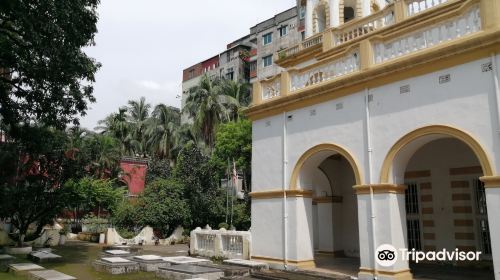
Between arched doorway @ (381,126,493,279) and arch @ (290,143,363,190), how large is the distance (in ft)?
3.45

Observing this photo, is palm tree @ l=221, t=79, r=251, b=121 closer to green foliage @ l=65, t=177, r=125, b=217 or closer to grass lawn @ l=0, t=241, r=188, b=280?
green foliage @ l=65, t=177, r=125, b=217

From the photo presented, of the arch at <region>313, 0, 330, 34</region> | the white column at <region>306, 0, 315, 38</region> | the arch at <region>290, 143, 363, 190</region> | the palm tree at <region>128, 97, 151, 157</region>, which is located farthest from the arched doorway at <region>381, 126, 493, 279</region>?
the palm tree at <region>128, 97, 151, 157</region>

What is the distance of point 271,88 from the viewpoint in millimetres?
14414

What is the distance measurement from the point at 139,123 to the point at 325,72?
35.1 meters

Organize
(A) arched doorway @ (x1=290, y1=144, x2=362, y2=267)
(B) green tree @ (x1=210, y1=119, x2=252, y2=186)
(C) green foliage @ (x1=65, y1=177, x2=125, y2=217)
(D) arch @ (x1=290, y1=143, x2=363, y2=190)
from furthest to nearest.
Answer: (B) green tree @ (x1=210, y1=119, x2=252, y2=186), (C) green foliage @ (x1=65, y1=177, x2=125, y2=217), (A) arched doorway @ (x1=290, y1=144, x2=362, y2=267), (D) arch @ (x1=290, y1=143, x2=363, y2=190)

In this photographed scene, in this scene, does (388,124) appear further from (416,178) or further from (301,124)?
(416,178)

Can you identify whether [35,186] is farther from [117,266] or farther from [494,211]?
[494,211]

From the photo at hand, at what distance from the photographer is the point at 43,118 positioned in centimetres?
1686

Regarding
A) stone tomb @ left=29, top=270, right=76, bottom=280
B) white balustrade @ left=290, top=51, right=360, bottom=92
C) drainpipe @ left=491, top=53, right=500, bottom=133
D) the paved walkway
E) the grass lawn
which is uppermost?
white balustrade @ left=290, top=51, right=360, bottom=92

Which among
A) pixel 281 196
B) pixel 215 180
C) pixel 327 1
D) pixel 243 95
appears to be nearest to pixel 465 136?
pixel 281 196

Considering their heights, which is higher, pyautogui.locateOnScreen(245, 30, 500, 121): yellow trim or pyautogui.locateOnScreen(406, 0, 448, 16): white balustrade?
pyautogui.locateOnScreen(406, 0, 448, 16): white balustrade

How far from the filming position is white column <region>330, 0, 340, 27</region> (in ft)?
56.1

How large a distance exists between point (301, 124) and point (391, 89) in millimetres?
3115

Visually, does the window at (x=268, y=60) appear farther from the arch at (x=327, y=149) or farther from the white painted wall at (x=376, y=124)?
the arch at (x=327, y=149)
